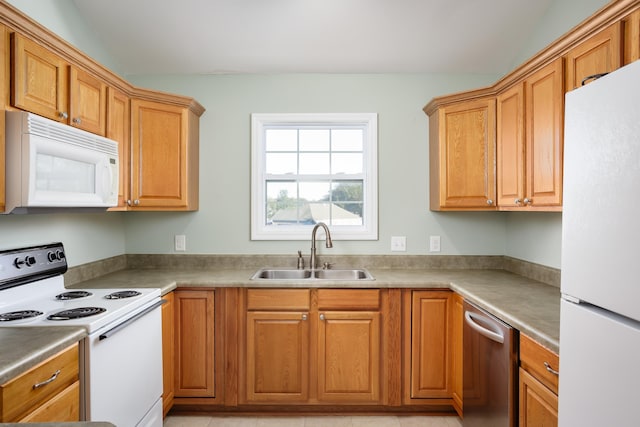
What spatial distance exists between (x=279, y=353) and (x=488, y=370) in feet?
4.06

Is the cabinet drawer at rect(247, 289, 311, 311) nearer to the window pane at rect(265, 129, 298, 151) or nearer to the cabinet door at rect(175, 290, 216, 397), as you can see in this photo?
the cabinet door at rect(175, 290, 216, 397)

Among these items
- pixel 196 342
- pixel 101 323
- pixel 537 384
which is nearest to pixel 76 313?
pixel 101 323

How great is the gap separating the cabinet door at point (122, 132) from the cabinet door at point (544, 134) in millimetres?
2471

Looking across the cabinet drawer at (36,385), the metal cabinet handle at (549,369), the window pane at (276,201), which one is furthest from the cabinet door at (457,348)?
the cabinet drawer at (36,385)

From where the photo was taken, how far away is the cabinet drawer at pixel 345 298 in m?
2.36

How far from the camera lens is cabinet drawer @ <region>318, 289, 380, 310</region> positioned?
236 cm

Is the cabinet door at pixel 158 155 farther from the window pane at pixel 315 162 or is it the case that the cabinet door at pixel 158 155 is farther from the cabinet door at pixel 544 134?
the cabinet door at pixel 544 134

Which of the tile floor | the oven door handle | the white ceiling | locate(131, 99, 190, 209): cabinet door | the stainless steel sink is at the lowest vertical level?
the tile floor

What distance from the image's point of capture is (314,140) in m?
3.02

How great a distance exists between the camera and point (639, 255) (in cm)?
79

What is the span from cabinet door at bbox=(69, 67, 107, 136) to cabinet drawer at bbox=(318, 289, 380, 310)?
1.66m

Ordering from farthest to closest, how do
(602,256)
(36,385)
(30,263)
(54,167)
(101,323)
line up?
(30,263), (54,167), (101,323), (36,385), (602,256)

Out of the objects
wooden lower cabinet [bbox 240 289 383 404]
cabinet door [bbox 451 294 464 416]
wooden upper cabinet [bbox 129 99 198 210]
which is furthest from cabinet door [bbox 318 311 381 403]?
wooden upper cabinet [bbox 129 99 198 210]

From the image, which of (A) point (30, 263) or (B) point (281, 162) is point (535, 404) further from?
(A) point (30, 263)
